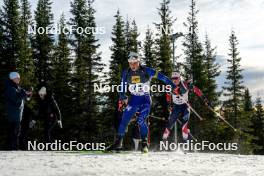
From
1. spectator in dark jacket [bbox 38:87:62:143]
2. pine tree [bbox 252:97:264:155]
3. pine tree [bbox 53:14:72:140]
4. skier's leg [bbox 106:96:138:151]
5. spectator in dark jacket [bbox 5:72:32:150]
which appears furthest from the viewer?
pine tree [bbox 252:97:264:155]

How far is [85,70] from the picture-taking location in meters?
43.5

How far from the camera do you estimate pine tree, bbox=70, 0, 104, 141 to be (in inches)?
1646

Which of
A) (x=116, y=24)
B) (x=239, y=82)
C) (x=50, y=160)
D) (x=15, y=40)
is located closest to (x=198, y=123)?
(x=239, y=82)

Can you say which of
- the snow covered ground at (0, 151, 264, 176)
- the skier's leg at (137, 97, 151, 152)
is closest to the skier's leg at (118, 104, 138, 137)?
the skier's leg at (137, 97, 151, 152)

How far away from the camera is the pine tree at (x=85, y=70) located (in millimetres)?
41812

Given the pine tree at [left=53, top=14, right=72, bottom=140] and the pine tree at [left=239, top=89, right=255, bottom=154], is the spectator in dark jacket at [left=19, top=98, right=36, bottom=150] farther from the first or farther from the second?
the pine tree at [left=239, top=89, right=255, bottom=154]

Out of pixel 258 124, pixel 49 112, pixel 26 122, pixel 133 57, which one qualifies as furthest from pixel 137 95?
pixel 258 124

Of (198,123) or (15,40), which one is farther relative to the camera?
(198,123)

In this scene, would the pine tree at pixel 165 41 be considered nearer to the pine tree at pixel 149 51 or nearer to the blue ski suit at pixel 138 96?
the pine tree at pixel 149 51

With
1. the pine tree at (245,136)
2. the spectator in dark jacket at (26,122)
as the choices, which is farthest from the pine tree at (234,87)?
the spectator in dark jacket at (26,122)

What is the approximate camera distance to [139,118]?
11008mm

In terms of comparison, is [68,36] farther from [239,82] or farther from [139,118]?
[139,118]

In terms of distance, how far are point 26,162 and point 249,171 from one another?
4050mm

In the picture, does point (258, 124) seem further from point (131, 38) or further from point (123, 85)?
point (123, 85)
